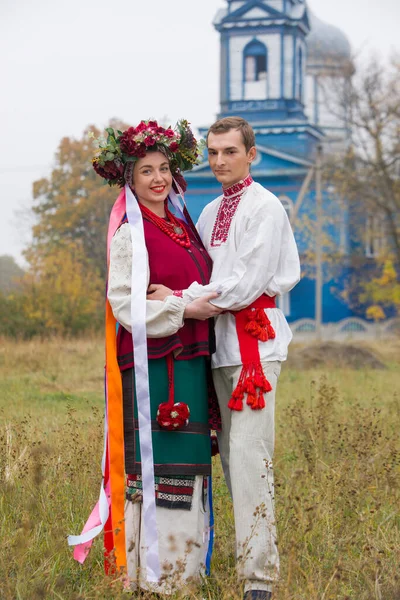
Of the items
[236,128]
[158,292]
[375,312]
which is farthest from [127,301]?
[375,312]

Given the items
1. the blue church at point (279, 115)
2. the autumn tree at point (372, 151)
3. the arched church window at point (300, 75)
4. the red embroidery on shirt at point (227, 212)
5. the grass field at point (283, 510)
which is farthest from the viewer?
the arched church window at point (300, 75)

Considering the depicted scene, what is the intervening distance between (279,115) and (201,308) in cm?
3293

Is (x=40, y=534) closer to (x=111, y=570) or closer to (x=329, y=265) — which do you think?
(x=111, y=570)

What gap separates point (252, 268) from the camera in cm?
460

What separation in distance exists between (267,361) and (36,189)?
35.7 meters

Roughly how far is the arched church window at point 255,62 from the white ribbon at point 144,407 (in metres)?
32.8

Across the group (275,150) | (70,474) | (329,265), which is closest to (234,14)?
(275,150)

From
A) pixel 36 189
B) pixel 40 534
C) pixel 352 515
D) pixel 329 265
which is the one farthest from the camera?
pixel 36 189

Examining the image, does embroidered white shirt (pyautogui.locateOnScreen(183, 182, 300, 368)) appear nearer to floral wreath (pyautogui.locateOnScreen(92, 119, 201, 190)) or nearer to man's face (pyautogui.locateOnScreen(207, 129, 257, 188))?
man's face (pyautogui.locateOnScreen(207, 129, 257, 188))

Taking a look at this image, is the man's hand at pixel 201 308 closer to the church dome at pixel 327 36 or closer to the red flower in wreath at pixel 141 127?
the red flower in wreath at pixel 141 127

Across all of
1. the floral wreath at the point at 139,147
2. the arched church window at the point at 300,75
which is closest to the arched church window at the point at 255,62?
the arched church window at the point at 300,75

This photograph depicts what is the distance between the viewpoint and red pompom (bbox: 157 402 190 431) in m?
4.57

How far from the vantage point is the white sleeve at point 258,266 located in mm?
4566

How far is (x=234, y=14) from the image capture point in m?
36.1
